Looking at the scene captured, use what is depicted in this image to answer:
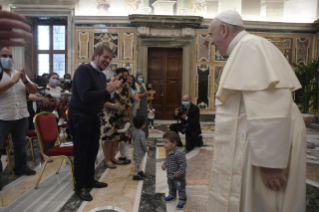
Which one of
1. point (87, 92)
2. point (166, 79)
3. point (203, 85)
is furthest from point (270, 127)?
point (166, 79)

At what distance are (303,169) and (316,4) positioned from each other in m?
10.4

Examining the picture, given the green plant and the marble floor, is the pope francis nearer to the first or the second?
the marble floor

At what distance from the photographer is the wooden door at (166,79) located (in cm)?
960

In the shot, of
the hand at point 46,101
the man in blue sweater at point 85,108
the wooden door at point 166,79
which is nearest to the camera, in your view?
the man in blue sweater at point 85,108

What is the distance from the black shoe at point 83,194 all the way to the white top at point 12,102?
1302mm

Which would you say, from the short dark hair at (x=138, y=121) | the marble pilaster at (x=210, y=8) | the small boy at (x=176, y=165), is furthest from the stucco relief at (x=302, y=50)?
the small boy at (x=176, y=165)

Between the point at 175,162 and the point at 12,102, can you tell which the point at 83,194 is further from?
the point at 12,102

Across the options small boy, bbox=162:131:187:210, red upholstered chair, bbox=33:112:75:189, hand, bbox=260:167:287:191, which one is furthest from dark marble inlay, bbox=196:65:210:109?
hand, bbox=260:167:287:191

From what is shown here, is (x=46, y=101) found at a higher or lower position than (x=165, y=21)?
lower

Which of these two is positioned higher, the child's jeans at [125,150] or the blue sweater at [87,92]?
the blue sweater at [87,92]

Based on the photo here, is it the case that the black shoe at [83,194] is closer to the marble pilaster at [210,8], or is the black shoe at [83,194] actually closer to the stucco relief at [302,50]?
the marble pilaster at [210,8]

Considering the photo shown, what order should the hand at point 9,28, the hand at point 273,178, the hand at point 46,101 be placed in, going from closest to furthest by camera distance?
the hand at point 9,28 < the hand at point 273,178 < the hand at point 46,101

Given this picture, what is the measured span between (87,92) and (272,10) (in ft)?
29.4

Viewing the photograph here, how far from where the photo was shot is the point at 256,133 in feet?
3.95
